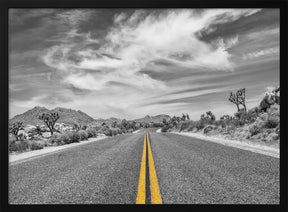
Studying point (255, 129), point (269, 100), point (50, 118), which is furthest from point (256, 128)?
point (50, 118)

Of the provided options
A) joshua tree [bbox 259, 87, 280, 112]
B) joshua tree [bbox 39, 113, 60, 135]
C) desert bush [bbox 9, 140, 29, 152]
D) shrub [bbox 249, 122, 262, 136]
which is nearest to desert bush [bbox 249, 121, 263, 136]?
shrub [bbox 249, 122, 262, 136]

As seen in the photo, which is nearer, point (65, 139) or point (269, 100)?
point (65, 139)

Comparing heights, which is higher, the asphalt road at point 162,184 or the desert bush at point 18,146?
the asphalt road at point 162,184

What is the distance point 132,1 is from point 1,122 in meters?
1.92

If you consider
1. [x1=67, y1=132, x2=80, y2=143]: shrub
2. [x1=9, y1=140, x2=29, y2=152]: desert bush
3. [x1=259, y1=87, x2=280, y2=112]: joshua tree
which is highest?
[x1=259, y1=87, x2=280, y2=112]: joshua tree

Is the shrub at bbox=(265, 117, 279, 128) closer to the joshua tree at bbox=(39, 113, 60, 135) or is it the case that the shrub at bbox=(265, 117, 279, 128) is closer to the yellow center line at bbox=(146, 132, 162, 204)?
the yellow center line at bbox=(146, 132, 162, 204)

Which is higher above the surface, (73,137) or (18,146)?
(18,146)

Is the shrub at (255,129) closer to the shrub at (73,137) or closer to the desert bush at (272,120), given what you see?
the desert bush at (272,120)

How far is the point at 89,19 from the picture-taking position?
2939 mm

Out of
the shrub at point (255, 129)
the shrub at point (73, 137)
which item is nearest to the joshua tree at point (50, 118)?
the shrub at point (73, 137)

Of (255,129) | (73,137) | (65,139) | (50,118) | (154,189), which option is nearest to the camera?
→ (154,189)

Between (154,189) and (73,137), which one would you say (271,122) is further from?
(73,137)

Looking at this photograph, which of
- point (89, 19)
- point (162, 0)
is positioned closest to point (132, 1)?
point (162, 0)
